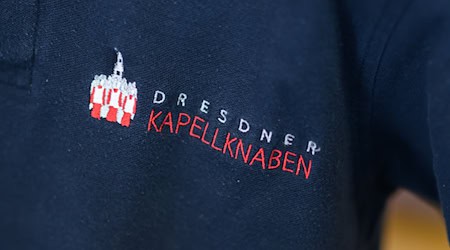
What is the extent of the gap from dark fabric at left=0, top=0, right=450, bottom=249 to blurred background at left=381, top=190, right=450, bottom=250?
0.75 meters

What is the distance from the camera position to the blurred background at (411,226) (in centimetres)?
115

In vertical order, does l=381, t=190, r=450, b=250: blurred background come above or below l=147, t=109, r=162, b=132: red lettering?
above

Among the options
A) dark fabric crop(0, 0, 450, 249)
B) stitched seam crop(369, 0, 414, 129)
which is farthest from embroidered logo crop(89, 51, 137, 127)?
stitched seam crop(369, 0, 414, 129)

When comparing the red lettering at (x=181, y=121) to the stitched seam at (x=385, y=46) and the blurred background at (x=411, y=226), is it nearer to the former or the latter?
the stitched seam at (x=385, y=46)

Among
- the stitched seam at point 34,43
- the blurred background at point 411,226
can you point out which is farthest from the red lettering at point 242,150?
the blurred background at point 411,226

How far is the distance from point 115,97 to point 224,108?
65 millimetres

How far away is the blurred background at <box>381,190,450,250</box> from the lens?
1.15 metres

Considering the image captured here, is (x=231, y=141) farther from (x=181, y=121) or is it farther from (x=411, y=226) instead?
(x=411, y=226)

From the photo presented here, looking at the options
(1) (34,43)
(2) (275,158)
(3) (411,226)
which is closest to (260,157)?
(2) (275,158)

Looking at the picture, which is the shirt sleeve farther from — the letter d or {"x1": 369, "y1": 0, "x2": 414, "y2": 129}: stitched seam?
the letter d

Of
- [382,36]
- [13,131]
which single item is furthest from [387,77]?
[13,131]

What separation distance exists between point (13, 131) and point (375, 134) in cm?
24

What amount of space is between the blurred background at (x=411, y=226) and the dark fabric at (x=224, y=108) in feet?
2.48

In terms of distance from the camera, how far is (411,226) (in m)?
1.19
